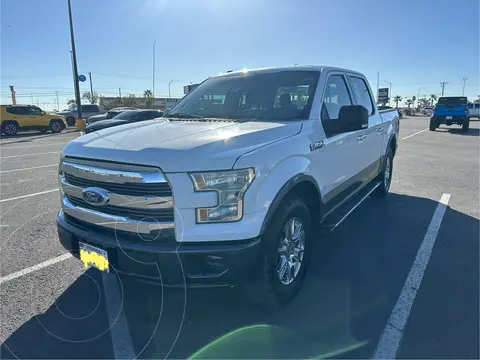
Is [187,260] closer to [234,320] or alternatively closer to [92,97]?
[234,320]

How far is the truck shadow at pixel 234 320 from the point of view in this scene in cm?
256

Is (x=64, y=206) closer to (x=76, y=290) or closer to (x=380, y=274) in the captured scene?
(x=76, y=290)

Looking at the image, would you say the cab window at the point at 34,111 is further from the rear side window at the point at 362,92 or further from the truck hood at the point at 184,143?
the truck hood at the point at 184,143

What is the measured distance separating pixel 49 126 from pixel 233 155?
24514 mm

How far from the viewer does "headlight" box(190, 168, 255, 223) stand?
7.79 feet

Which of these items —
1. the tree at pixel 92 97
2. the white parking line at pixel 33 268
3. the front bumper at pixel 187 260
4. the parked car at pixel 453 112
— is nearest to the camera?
the front bumper at pixel 187 260

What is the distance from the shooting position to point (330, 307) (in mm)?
3031

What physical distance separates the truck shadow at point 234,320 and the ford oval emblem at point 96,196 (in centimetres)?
99

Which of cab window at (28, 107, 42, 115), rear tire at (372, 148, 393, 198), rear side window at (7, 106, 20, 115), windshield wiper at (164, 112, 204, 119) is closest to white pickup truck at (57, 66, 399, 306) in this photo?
windshield wiper at (164, 112, 204, 119)

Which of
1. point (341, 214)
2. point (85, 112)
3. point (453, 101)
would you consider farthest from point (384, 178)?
point (85, 112)

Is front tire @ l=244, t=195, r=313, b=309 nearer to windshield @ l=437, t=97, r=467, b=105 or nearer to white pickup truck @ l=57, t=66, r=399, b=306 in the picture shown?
white pickup truck @ l=57, t=66, r=399, b=306

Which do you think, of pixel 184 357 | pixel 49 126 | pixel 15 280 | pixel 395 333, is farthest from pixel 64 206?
pixel 49 126

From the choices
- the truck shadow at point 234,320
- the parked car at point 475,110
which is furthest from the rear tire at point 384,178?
the parked car at point 475,110

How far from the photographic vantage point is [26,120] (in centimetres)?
2245
